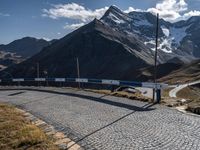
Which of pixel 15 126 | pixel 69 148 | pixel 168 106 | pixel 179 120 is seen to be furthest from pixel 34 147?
pixel 168 106

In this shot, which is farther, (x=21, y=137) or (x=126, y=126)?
(x=126, y=126)

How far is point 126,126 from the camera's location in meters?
15.8

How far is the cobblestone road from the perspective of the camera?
1260cm

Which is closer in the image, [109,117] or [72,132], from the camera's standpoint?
[72,132]

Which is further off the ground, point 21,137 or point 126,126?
point 126,126

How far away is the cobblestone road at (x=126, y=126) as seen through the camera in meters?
12.6

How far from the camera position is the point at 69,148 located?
12.4m

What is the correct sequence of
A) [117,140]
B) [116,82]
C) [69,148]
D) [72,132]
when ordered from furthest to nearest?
1. [116,82]
2. [72,132]
3. [117,140]
4. [69,148]

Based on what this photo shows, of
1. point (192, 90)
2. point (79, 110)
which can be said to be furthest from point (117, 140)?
point (192, 90)

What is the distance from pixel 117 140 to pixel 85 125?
369cm

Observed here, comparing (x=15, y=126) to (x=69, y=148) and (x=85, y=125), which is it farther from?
(x=69, y=148)

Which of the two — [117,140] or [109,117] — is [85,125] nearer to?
[109,117]

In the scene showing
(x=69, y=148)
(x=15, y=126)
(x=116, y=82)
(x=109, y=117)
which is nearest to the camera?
(x=69, y=148)

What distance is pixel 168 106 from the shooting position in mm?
22422
